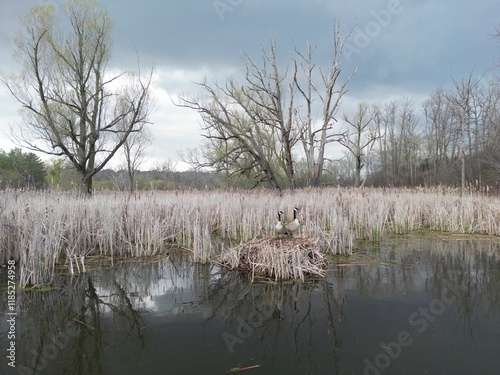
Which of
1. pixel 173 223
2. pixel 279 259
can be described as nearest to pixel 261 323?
pixel 279 259

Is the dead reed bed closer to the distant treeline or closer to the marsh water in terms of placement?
the marsh water

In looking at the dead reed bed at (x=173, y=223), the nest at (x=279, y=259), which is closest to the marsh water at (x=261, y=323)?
the nest at (x=279, y=259)

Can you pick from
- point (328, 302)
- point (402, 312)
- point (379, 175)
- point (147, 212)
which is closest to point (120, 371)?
point (328, 302)

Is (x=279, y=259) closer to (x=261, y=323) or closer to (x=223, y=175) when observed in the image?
(x=261, y=323)

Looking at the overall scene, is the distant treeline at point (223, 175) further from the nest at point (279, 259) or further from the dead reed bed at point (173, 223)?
the nest at point (279, 259)

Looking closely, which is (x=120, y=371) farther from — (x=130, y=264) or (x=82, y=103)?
(x=82, y=103)

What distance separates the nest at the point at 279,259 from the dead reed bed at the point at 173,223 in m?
0.53

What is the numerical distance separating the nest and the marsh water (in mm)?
183

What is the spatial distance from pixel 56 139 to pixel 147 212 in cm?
793

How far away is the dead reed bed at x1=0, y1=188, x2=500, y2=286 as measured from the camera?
14.8 feet

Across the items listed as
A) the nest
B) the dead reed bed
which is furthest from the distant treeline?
Answer: the nest

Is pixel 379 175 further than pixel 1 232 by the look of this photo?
Yes

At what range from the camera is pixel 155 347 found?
254 centimetres

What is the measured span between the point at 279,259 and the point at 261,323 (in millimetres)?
1287
